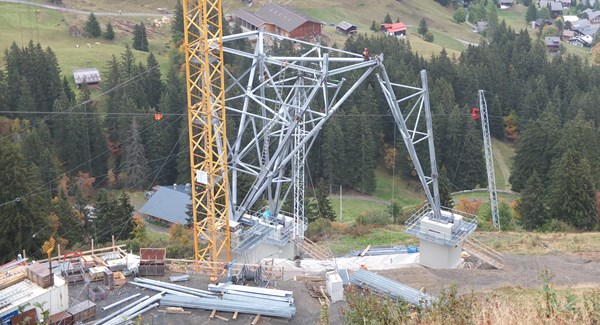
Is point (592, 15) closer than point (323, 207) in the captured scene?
No

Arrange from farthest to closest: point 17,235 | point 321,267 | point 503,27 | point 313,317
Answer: point 503,27
point 17,235
point 321,267
point 313,317

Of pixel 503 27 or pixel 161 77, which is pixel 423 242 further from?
pixel 503 27

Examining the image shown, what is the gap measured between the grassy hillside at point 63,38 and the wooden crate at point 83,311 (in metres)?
62.1

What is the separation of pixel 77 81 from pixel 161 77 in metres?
9.87

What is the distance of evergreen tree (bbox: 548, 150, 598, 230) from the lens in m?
50.4

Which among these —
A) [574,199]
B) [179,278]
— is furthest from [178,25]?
[179,278]

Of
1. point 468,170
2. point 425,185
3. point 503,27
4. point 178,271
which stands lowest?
point 468,170

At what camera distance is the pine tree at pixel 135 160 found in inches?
2598

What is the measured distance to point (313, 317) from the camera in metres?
24.0

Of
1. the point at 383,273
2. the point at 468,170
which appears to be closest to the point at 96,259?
the point at 383,273

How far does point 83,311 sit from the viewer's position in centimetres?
2302

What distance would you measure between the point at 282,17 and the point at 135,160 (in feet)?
154

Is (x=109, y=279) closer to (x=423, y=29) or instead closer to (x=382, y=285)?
(x=382, y=285)

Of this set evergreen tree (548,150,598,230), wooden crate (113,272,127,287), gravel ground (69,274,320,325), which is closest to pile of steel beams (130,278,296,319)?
gravel ground (69,274,320,325)
